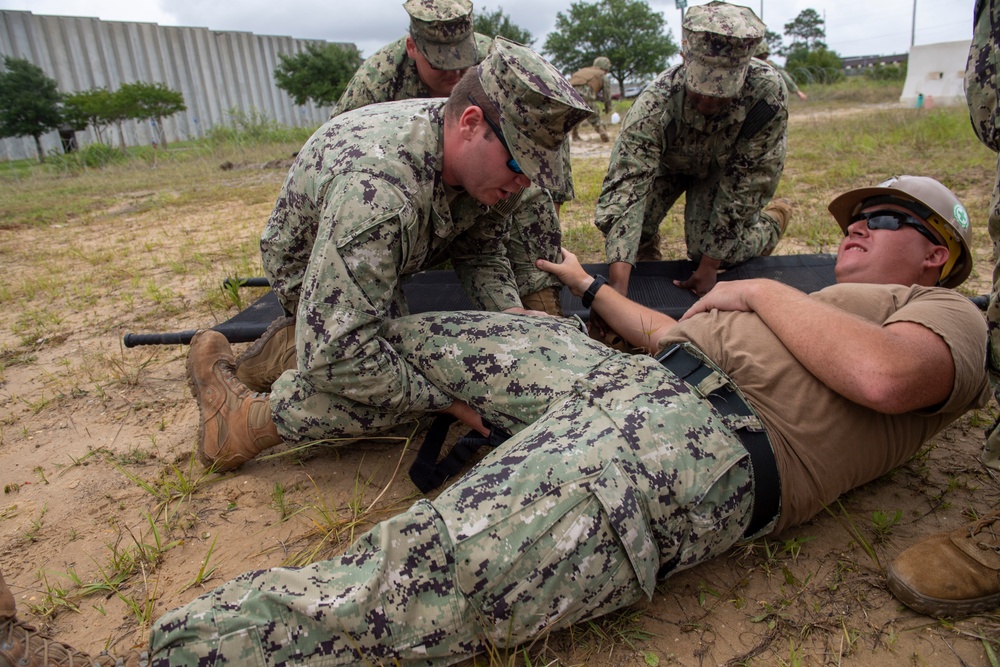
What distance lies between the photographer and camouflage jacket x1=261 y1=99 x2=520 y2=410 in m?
1.76

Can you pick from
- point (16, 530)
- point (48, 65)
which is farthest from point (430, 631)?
point (48, 65)

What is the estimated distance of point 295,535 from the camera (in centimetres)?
191

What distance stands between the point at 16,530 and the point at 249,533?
30.5 inches

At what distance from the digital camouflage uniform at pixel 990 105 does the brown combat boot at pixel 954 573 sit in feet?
0.59

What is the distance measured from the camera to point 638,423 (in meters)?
1.45

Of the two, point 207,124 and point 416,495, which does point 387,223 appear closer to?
point 416,495

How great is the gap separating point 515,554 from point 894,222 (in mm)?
1567

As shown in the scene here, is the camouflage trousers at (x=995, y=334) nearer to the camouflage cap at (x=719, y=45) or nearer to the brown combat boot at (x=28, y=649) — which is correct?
the camouflage cap at (x=719, y=45)

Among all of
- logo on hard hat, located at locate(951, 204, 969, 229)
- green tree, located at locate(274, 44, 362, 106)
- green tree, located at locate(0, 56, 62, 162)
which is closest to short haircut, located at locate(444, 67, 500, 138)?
logo on hard hat, located at locate(951, 204, 969, 229)

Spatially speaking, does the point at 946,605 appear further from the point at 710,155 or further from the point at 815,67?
the point at 815,67

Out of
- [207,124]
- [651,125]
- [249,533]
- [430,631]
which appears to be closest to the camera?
[430,631]

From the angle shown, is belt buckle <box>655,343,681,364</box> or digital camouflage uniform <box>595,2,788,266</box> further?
digital camouflage uniform <box>595,2,788,266</box>

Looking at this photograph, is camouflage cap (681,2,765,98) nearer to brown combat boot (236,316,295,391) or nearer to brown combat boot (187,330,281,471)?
brown combat boot (236,316,295,391)

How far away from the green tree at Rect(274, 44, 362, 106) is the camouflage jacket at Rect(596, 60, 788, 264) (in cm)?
2022
